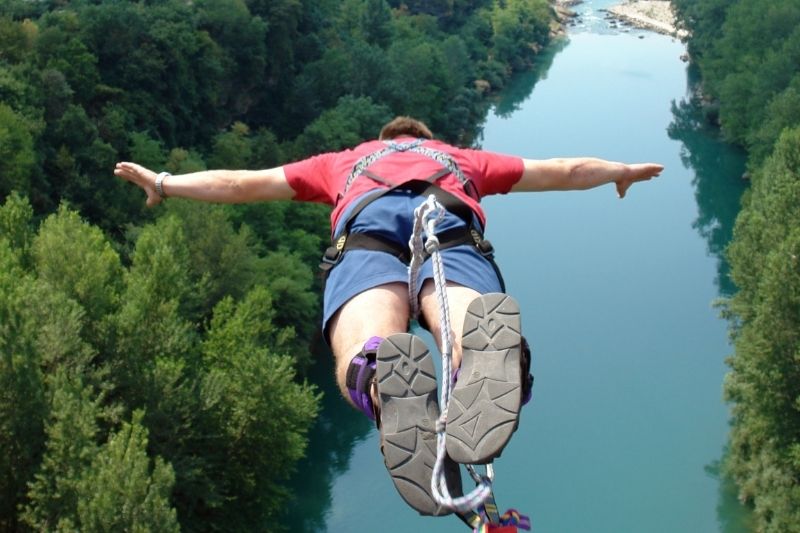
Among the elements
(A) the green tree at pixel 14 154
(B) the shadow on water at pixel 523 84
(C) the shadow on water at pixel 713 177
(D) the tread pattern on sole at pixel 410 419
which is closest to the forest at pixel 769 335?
(C) the shadow on water at pixel 713 177

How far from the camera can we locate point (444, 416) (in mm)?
2809

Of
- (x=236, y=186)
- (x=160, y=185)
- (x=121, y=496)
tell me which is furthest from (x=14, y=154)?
(x=236, y=186)

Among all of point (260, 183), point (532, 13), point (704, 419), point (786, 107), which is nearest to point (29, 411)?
point (260, 183)

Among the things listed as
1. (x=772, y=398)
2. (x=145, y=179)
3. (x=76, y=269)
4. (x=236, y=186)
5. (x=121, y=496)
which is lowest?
Answer: (x=772, y=398)

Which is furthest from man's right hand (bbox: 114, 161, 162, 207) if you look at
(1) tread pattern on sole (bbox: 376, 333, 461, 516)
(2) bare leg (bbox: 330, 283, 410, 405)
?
(1) tread pattern on sole (bbox: 376, 333, 461, 516)

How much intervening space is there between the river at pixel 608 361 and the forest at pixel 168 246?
4.07 feet

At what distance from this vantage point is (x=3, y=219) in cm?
1306

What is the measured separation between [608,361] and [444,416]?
50.0 feet

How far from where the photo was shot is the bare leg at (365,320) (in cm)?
318

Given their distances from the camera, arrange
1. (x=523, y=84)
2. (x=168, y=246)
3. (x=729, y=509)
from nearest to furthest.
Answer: (x=168, y=246), (x=729, y=509), (x=523, y=84)

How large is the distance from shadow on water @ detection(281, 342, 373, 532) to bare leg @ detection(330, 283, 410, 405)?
10.6m

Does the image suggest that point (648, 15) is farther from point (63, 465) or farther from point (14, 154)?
point (63, 465)

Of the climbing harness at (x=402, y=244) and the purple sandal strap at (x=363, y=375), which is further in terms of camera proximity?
the climbing harness at (x=402, y=244)

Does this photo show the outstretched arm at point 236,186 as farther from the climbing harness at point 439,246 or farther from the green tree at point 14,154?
the green tree at point 14,154
